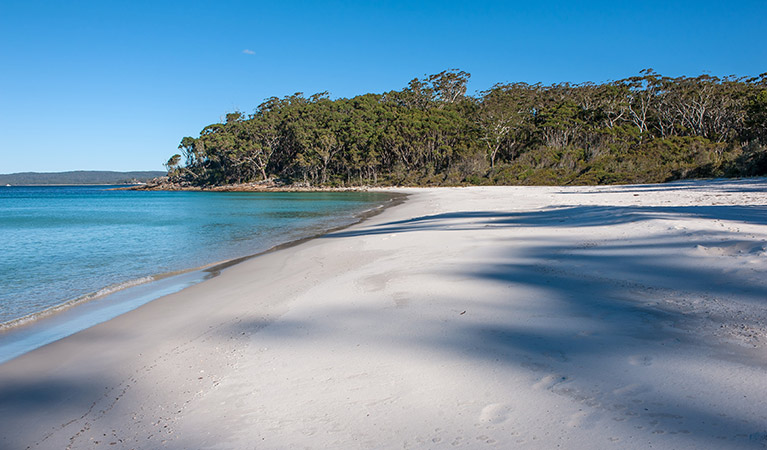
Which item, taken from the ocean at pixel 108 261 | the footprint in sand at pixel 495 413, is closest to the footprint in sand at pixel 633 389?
the footprint in sand at pixel 495 413

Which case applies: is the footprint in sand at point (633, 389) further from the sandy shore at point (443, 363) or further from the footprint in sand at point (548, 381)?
the footprint in sand at point (548, 381)

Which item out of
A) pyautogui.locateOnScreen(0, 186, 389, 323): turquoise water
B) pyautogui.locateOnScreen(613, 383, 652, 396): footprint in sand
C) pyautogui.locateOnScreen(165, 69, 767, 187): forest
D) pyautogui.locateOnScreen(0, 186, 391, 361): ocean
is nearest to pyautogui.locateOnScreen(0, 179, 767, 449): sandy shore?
pyautogui.locateOnScreen(613, 383, 652, 396): footprint in sand

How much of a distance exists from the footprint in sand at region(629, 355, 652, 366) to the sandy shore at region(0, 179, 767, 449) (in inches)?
0.6

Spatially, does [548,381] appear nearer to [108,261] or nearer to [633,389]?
[633,389]

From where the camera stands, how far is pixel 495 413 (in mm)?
2105

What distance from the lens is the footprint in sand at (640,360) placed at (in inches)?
95.7

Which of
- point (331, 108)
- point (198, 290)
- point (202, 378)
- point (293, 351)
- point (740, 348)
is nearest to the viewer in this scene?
point (740, 348)

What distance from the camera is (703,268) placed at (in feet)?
14.1

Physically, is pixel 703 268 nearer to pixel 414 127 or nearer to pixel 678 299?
pixel 678 299

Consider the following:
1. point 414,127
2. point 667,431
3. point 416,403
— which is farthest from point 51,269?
point 414,127

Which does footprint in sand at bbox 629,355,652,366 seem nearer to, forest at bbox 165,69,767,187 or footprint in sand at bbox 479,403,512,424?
footprint in sand at bbox 479,403,512,424

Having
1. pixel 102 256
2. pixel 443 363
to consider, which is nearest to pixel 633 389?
pixel 443 363

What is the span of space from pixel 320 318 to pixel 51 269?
7.19m

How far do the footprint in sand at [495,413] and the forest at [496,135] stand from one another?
24.9 m
